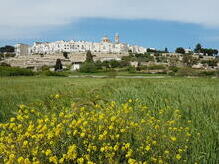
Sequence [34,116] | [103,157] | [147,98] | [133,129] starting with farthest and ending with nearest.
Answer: [147,98], [34,116], [133,129], [103,157]

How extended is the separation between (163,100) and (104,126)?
3.17 meters

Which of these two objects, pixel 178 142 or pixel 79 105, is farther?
pixel 79 105

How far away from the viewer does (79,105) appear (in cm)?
451

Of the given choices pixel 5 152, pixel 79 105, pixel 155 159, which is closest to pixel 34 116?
pixel 79 105

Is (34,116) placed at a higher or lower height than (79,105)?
lower

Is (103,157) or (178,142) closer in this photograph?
(103,157)

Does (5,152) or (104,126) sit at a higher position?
(104,126)

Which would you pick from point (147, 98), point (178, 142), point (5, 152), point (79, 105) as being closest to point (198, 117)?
point (178, 142)

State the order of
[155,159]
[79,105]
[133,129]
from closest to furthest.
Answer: [155,159] < [133,129] < [79,105]

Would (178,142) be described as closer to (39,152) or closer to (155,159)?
(155,159)

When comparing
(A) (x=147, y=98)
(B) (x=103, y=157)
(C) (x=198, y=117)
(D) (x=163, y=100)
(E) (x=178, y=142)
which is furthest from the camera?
(A) (x=147, y=98)

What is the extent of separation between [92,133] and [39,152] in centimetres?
60

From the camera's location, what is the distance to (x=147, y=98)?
23.5ft

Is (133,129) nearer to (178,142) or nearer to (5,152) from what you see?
(178,142)
